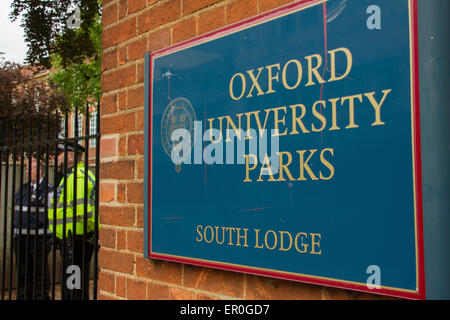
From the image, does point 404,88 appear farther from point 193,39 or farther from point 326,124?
point 193,39

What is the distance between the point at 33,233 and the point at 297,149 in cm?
507

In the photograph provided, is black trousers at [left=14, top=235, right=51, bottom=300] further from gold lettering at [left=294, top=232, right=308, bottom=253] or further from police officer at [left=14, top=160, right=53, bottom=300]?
gold lettering at [left=294, top=232, right=308, bottom=253]

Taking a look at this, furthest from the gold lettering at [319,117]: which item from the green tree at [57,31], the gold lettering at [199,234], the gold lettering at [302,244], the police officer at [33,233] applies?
the green tree at [57,31]

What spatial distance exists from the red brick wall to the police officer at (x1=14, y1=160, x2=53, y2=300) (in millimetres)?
937

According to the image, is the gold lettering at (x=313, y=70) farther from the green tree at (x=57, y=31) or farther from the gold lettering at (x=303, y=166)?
the green tree at (x=57, y=31)

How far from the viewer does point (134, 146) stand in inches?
89.0

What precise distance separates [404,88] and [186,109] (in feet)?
3.07

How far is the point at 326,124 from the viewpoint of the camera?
1.45 m

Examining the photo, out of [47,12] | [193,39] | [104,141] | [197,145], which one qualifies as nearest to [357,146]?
[197,145]

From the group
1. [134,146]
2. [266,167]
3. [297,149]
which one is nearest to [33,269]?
[134,146]

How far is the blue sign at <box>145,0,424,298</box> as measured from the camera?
1272 mm

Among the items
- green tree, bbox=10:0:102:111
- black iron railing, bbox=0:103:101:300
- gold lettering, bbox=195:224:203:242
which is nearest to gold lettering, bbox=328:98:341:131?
gold lettering, bbox=195:224:203:242

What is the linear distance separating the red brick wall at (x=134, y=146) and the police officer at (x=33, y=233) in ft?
3.07

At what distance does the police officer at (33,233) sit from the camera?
10.8 feet
